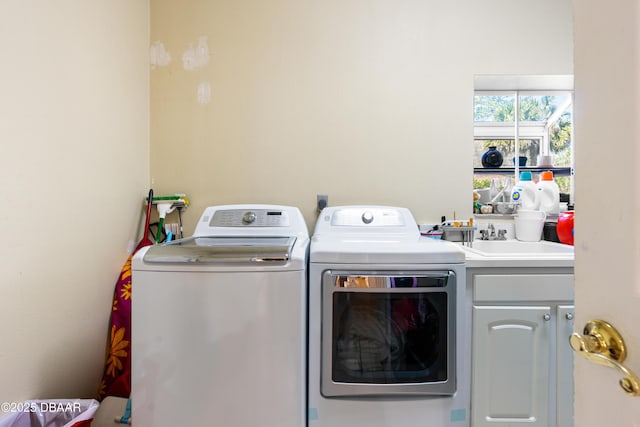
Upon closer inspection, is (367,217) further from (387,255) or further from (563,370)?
(563,370)

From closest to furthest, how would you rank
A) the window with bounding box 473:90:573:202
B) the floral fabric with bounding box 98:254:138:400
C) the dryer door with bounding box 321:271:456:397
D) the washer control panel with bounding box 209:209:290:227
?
the dryer door with bounding box 321:271:456:397 < the floral fabric with bounding box 98:254:138:400 < the washer control panel with bounding box 209:209:290:227 < the window with bounding box 473:90:573:202

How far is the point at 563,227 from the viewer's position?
172 centimetres

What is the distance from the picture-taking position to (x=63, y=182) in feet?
4.12

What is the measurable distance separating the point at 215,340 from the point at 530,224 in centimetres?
193

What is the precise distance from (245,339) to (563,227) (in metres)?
1.88

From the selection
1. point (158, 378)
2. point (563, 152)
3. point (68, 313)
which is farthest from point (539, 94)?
point (68, 313)

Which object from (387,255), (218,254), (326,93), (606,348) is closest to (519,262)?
(387,255)

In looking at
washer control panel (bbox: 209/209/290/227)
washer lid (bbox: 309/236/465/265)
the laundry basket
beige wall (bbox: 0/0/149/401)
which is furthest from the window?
the laundry basket

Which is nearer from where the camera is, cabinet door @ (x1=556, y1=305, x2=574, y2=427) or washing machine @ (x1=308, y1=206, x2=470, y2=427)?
washing machine @ (x1=308, y1=206, x2=470, y2=427)

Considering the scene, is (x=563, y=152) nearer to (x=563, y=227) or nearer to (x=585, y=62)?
(x=563, y=227)

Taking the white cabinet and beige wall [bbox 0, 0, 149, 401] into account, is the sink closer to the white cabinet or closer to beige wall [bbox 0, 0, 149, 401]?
the white cabinet

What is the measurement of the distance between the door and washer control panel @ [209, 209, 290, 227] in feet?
4.32

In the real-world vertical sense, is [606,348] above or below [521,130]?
below

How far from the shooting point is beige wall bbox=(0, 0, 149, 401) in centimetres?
105
